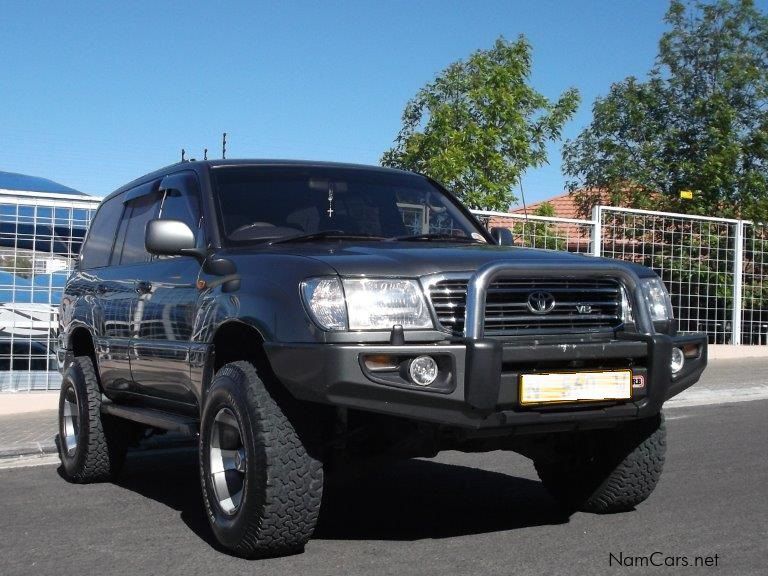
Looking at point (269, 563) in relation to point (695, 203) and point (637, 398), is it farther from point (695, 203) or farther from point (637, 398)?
point (695, 203)

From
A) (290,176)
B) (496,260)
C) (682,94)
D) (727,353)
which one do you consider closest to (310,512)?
(496,260)

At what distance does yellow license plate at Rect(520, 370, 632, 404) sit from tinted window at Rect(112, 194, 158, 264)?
2997 mm

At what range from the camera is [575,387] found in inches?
190

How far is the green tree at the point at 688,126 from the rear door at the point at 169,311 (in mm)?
22171

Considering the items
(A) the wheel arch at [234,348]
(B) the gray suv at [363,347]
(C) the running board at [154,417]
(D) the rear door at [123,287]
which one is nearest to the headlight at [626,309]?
(B) the gray suv at [363,347]

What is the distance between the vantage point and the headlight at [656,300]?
5340 millimetres

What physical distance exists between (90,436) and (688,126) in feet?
80.5

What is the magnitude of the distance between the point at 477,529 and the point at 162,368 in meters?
A: 1.94

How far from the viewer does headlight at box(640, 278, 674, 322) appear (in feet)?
17.5

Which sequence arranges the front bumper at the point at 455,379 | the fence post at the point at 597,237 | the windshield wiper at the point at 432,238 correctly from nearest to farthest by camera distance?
the front bumper at the point at 455,379 < the windshield wiper at the point at 432,238 < the fence post at the point at 597,237

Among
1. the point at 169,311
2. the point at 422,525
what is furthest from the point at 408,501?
the point at 169,311

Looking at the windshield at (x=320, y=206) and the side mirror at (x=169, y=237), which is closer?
the side mirror at (x=169, y=237)

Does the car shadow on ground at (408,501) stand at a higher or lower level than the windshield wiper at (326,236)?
lower

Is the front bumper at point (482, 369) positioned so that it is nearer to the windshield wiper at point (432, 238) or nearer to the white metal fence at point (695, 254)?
the windshield wiper at point (432, 238)
